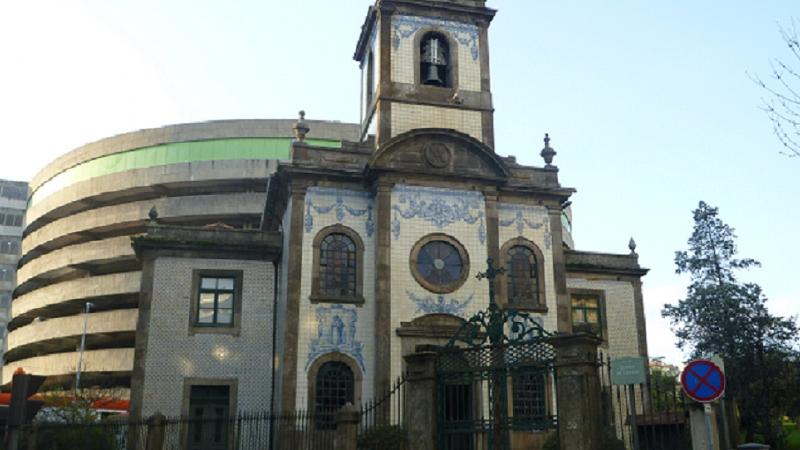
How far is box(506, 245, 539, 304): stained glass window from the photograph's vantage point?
24.7 meters

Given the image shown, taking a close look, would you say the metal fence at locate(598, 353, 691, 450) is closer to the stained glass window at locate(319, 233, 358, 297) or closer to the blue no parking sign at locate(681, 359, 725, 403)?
the blue no parking sign at locate(681, 359, 725, 403)

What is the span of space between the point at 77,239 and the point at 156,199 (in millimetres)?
7775

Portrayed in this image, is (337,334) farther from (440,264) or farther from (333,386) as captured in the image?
(440,264)

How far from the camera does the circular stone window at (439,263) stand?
23594 millimetres

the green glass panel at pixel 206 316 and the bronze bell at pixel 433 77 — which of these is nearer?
the green glass panel at pixel 206 316

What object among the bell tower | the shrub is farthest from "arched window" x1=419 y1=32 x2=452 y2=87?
the shrub

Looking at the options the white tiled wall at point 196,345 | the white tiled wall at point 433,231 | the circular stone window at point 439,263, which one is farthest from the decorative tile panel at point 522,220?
the white tiled wall at point 196,345

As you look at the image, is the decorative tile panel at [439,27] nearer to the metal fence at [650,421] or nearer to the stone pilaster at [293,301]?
the stone pilaster at [293,301]

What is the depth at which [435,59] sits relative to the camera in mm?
26625

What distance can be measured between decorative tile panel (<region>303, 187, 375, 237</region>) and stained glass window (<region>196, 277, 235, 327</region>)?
13.8 ft

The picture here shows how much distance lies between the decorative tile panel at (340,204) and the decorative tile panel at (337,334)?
2.76m

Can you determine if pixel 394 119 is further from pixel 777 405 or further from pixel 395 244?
pixel 777 405

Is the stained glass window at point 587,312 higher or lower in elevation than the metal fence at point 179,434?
higher

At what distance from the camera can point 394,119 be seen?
25.4 metres
